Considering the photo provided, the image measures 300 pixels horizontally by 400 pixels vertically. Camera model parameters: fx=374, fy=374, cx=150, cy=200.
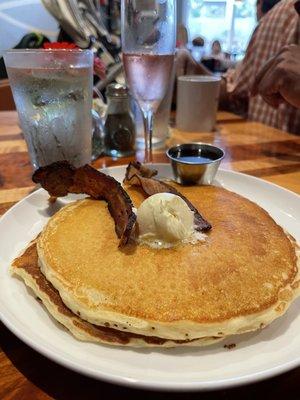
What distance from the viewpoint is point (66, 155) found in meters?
1.11

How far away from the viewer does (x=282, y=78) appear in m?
1.57

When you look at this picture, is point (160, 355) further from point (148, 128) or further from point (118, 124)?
point (118, 124)

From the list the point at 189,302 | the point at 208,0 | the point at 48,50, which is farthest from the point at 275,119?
the point at 208,0

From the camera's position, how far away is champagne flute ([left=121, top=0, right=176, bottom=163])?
1.10m

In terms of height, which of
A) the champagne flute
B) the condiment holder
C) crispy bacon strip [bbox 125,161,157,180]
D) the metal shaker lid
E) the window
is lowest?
the window

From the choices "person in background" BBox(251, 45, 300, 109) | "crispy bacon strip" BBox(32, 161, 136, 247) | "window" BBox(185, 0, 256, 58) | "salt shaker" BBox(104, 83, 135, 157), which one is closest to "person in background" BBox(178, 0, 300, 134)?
"person in background" BBox(251, 45, 300, 109)

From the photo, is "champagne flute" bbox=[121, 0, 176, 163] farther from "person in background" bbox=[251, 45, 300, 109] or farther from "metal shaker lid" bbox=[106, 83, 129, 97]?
"person in background" bbox=[251, 45, 300, 109]

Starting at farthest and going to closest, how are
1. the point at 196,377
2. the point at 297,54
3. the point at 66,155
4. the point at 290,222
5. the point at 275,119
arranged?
the point at 275,119 < the point at 297,54 < the point at 66,155 < the point at 290,222 < the point at 196,377

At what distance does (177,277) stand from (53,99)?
2.11 ft

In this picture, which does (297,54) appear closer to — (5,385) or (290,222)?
(290,222)

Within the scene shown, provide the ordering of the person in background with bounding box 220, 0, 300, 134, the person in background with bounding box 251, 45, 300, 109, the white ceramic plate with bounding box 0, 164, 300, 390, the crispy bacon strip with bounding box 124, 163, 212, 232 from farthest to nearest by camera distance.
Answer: the person in background with bounding box 220, 0, 300, 134
the person in background with bounding box 251, 45, 300, 109
the crispy bacon strip with bounding box 124, 163, 212, 232
the white ceramic plate with bounding box 0, 164, 300, 390

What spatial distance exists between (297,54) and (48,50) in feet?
3.75

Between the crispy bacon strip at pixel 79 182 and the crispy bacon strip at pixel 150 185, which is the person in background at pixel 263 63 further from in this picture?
the crispy bacon strip at pixel 79 182

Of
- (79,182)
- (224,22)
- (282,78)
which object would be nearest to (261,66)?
(282,78)
